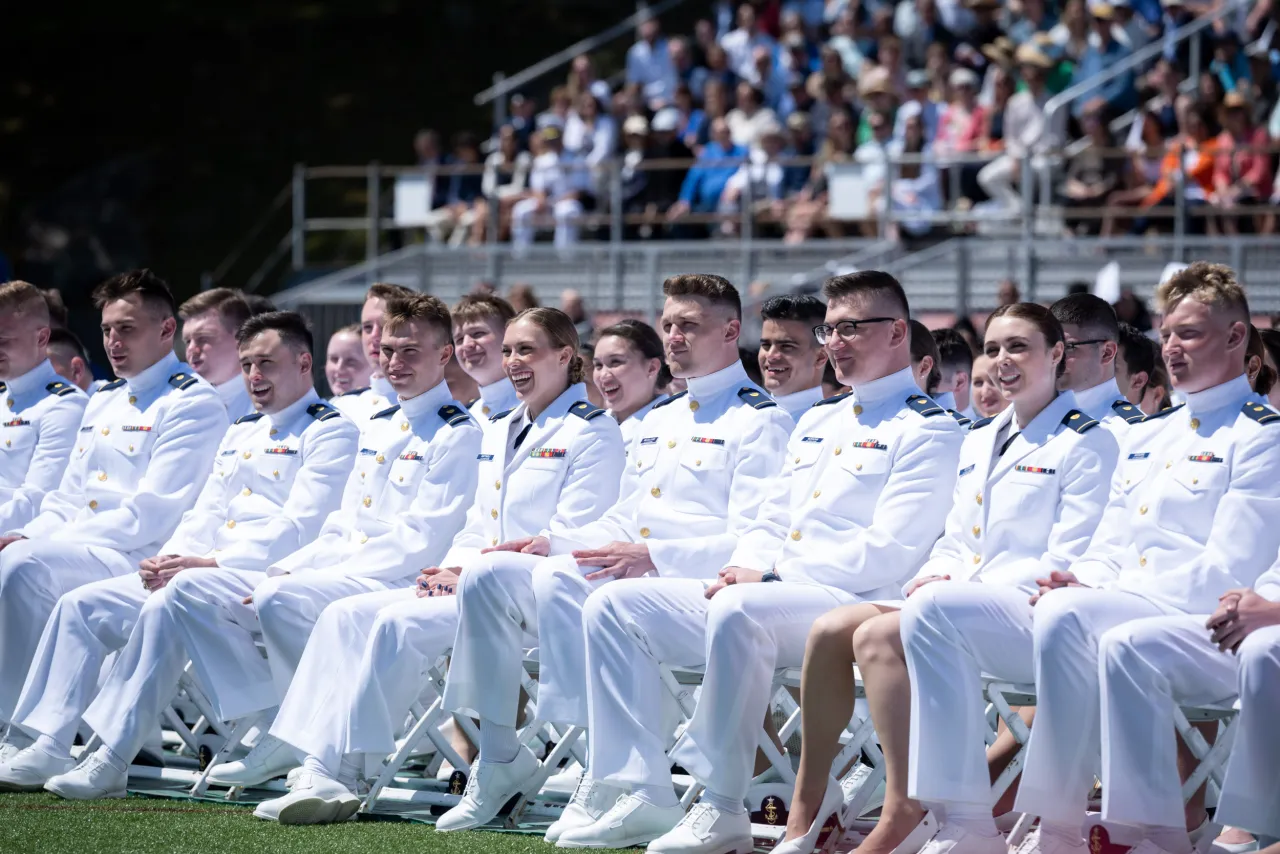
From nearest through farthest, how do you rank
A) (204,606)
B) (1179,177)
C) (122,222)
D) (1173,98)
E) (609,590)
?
(609,590)
(204,606)
(1179,177)
(1173,98)
(122,222)

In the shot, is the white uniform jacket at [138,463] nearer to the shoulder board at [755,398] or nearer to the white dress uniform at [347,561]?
the white dress uniform at [347,561]

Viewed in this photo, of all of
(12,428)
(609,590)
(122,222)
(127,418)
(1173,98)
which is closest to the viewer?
(609,590)

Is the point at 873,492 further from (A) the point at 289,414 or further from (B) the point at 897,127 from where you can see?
(B) the point at 897,127

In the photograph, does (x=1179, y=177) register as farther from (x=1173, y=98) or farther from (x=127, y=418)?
(x=127, y=418)

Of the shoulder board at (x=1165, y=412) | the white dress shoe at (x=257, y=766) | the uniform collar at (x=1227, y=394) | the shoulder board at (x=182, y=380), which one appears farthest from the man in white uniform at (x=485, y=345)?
the uniform collar at (x=1227, y=394)

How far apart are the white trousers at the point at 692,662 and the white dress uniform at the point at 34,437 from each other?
3995 mm

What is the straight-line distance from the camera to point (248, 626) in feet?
26.6

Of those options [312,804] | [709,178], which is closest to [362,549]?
[312,804]

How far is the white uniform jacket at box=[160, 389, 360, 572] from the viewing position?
853 centimetres

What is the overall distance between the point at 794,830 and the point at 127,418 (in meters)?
4.46

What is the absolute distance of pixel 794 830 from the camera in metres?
6.30

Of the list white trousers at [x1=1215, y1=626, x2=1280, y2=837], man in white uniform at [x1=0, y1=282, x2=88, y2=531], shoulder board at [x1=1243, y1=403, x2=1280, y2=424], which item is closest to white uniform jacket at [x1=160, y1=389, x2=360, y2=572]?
man in white uniform at [x1=0, y1=282, x2=88, y2=531]

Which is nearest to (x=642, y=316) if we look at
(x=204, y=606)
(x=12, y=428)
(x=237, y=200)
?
(x=12, y=428)

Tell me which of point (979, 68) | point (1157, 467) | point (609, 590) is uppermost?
point (979, 68)
